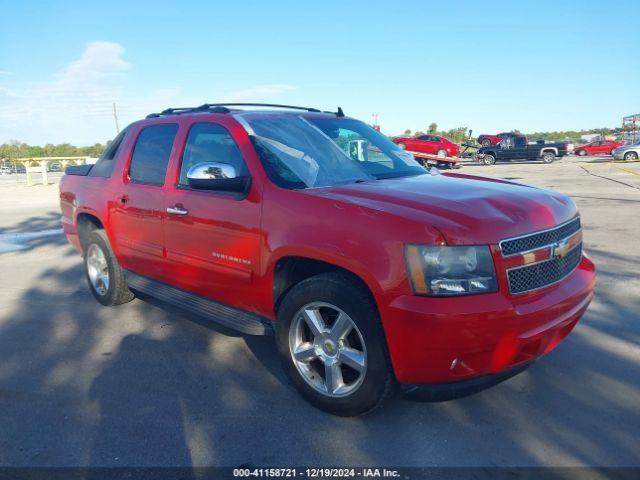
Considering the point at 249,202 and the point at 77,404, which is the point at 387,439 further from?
the point at 77,404

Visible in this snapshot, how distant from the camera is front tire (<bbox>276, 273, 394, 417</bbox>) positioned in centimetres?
272

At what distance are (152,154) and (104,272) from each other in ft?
5.10

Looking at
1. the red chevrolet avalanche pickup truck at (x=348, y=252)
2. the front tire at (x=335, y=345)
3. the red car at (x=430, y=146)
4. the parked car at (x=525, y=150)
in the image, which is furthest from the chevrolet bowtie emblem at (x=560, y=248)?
the parked car at (x=525, y=150)

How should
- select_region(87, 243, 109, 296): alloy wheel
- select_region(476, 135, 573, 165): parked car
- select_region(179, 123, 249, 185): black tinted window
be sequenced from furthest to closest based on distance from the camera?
select_region(476, 135, 573, 165): parked car, select_region(87, 243, 109, 296): alloy wheel, select_region(179, 123, 249, 185): black tinted window

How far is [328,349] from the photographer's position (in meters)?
3.00

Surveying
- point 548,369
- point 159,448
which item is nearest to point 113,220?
point 159,448

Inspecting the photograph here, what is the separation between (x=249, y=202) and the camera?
3281mm

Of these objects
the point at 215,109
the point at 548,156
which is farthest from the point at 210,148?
the point at 548,156

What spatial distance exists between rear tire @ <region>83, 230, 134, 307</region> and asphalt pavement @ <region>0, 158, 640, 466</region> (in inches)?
9.7

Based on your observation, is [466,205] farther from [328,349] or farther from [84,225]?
[84,225]

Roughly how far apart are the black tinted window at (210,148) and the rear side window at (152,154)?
247 mm

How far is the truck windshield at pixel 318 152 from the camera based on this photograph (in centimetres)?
335

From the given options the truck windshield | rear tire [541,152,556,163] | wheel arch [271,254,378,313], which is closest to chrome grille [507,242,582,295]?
wheel arch [271,254,378,313]

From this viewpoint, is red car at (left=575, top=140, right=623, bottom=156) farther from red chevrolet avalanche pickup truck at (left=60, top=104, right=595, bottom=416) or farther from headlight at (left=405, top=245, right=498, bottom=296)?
headlight at (left=405, top=245, right=498, bottom=296)
